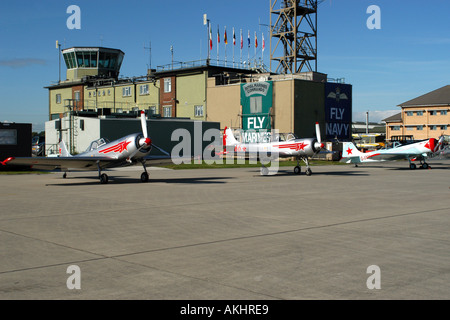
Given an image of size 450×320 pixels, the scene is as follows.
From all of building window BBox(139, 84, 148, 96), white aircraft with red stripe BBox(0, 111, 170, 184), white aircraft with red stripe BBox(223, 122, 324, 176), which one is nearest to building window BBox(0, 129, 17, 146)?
white aircraft with red stripe BBox(0, 111, 170, 184)

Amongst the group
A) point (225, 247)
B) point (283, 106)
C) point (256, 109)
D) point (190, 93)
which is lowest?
point (225, 247)

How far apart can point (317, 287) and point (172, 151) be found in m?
44.6

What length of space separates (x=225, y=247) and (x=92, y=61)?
234ft

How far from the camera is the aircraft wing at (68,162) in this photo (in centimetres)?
2077

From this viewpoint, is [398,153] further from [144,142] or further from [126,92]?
[126,92]

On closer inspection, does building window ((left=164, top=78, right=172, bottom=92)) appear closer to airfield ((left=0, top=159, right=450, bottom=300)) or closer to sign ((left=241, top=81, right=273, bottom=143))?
sign ((left=241, top=81, right=273, bottom=143))

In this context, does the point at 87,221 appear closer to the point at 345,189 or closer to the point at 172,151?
the point at 345,189

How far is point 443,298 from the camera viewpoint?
5.49m

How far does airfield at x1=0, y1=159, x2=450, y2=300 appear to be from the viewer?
5.90 metres

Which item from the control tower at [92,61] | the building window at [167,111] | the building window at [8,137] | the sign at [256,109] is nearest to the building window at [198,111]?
the building window at [167,111]

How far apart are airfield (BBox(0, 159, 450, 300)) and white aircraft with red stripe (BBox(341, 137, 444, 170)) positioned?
812 inches

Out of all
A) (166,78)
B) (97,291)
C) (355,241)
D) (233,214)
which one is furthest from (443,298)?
(166,78)

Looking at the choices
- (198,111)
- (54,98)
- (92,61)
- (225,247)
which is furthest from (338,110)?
(225,247)

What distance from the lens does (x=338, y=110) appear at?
56.5m
